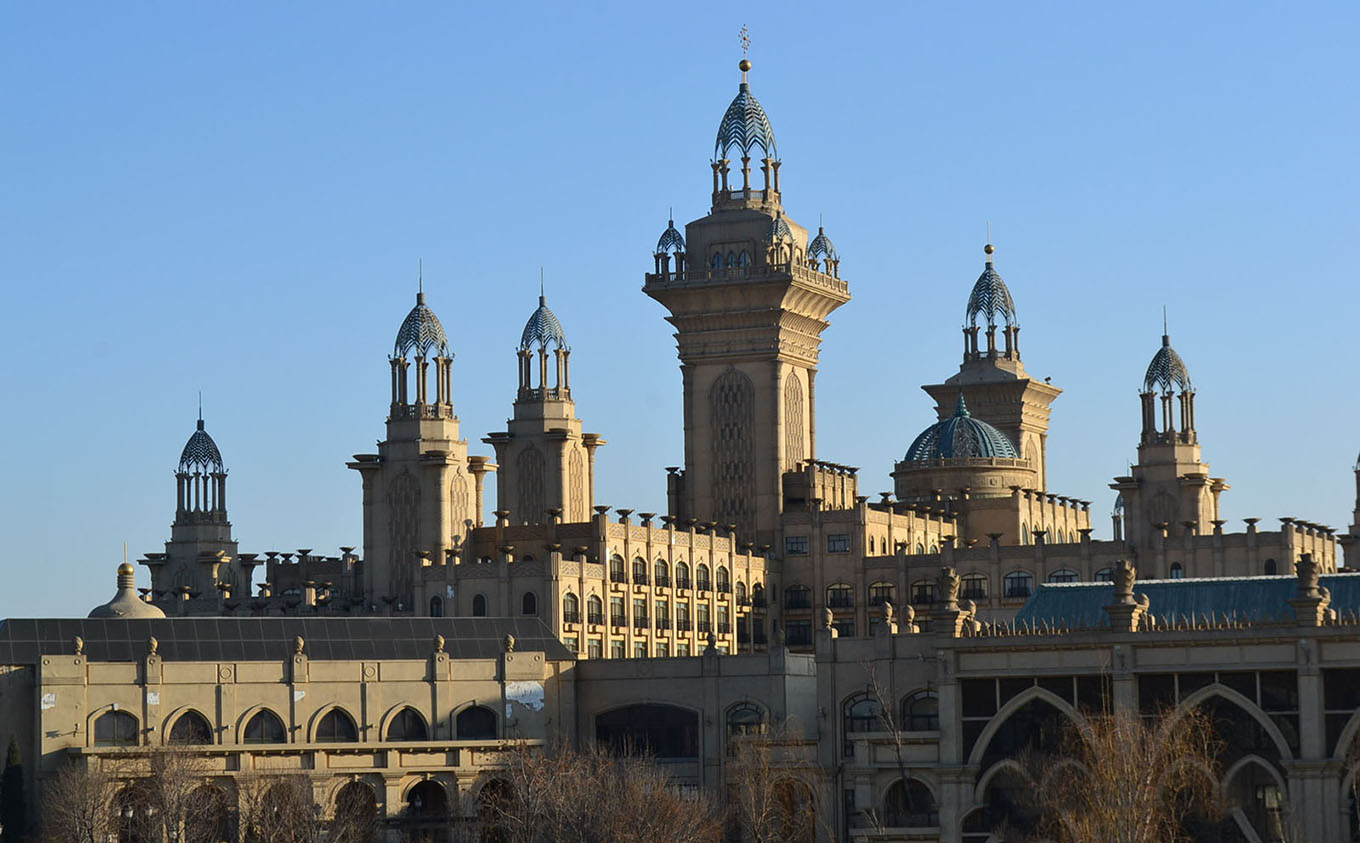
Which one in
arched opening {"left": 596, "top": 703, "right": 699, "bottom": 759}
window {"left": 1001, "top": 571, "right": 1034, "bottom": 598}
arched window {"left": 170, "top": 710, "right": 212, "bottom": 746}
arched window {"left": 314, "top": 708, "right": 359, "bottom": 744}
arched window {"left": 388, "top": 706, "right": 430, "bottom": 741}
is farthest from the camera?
window {"left": 1001, "top": 571, "right": 1034, "bottom": 598}

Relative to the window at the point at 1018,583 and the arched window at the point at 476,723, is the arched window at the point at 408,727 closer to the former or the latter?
the arched window at the point at 476,723

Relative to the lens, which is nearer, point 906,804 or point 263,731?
point 906,804

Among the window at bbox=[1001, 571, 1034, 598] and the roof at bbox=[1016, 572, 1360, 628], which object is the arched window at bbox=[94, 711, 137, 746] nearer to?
the roof at bbox=[1016, 572, 1360, 628]

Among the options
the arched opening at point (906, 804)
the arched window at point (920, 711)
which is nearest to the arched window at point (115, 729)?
the arched opening at point (906, 804)

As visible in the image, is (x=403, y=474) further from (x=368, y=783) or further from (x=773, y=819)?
(x=773, y=819)

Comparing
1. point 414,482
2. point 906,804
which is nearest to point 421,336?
point 414,482

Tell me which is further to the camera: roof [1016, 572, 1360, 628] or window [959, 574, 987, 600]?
window [959, 574, 987, 600]

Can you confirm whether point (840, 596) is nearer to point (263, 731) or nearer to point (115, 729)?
point (263, 731)

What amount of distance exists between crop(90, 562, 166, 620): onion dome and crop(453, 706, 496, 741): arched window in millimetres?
21832

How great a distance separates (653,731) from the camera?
156 meters

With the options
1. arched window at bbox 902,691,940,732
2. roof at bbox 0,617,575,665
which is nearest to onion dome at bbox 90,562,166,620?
roof at bbox 0,617,575,665

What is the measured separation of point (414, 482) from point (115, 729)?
47349mm

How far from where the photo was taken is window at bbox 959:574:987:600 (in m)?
194

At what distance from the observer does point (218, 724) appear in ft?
484
